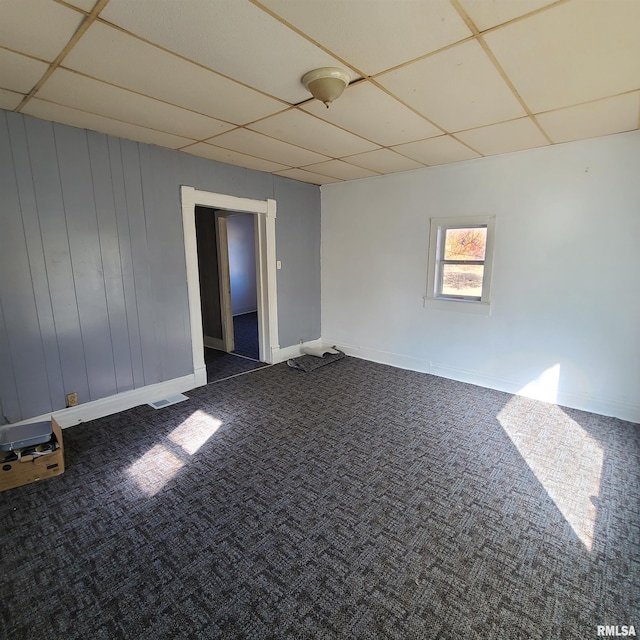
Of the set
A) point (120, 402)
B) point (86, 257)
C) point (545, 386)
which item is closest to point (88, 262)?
point (86, 257)

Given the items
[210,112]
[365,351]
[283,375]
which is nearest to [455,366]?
[365,351]

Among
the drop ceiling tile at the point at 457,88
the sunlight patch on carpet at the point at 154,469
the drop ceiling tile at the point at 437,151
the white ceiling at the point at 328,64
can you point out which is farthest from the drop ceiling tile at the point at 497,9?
the sunlight patch on carpet at the point at 154,469

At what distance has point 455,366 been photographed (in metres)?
4.23

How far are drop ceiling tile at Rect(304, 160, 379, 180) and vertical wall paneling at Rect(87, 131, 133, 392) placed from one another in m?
2.10

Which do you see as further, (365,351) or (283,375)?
(365,351)

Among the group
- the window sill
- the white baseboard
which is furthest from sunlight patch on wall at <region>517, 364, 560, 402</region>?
the window sill

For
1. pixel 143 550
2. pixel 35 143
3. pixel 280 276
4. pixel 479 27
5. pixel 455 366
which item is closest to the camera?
pixel 479 27

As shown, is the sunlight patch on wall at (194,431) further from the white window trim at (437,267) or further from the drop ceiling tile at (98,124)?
the white window trim at (437,267)

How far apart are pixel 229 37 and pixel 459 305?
341cm

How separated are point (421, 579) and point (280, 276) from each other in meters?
3.84

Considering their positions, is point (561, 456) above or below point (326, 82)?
below

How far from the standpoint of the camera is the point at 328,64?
6.25 feet

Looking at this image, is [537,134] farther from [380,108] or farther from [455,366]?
[455,366]

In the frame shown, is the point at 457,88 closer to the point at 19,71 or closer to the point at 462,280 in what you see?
the point at 462,280
